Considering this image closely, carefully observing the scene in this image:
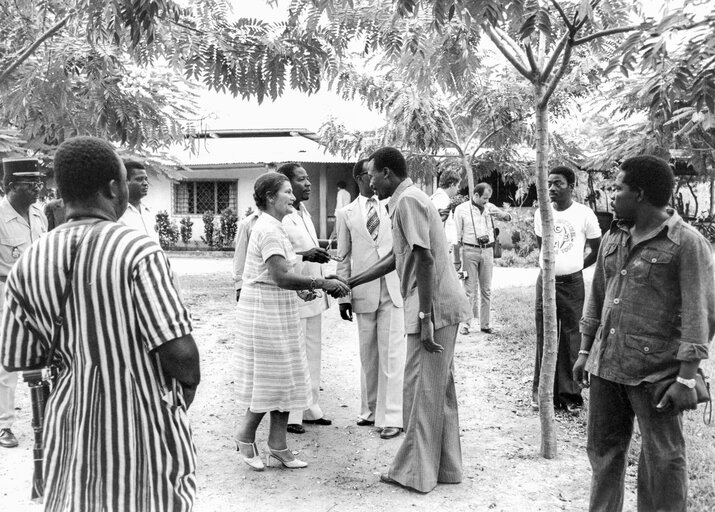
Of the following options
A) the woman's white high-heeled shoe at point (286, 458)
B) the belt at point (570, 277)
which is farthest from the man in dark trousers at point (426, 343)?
the belt at point (570, 277)

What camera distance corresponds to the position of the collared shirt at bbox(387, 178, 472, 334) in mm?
4172

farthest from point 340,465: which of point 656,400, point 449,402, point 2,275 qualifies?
point 2,275

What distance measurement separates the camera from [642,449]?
327 cm

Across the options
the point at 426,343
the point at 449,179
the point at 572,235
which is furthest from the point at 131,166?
the point at 449,179

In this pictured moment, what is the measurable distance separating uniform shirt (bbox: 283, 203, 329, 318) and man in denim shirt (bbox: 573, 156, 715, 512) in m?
2.53

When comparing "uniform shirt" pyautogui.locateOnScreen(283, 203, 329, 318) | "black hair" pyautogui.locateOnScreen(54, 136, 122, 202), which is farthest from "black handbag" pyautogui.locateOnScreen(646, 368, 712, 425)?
"uniform shirt" pyautogui.locateOnScreen(283, 203, 329, 318)

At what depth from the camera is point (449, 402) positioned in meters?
4.37

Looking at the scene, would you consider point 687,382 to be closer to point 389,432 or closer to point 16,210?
point 389,432

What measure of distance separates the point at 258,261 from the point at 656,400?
2.60 meters

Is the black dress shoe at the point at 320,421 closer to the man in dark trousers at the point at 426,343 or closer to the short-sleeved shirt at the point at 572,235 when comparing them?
the man in dark trousers at the point at 426,343

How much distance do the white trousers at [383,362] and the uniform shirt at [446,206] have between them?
3.58m

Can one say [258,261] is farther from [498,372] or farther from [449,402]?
[498,372]

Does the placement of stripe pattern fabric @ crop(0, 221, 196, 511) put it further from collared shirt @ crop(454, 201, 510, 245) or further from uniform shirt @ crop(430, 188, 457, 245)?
collared shirt @ crop(454, 201, 510, 245)

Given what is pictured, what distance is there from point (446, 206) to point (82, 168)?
283 inches
